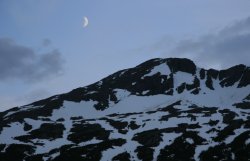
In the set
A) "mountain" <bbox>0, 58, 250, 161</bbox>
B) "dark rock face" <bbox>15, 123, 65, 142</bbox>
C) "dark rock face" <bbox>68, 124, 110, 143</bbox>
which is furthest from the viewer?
"dark rock face" <bbox>15, 123, 65, 142</bbox>

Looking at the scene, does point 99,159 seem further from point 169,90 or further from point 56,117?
point 169,90

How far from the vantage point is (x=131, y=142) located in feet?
383

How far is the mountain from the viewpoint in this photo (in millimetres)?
107938

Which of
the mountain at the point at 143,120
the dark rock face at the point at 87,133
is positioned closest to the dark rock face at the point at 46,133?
the mountain at the point at 143,120

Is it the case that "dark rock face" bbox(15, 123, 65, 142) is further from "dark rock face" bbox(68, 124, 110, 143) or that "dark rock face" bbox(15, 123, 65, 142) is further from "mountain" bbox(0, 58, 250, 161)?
"dark rock face" bbox(68, 124, 110, 143)

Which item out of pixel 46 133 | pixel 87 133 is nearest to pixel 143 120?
pixel 87 133

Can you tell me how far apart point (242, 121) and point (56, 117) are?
62070 millimetres

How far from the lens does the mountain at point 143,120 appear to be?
108 metres

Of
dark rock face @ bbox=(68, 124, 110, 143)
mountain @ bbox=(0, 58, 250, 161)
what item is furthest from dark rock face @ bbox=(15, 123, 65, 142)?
dark rock face @ bbox=(68, 124, 110, 143)

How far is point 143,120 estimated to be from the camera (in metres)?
139

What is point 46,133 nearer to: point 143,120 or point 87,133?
point 87,133

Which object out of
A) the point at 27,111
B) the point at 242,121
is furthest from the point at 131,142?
the point at 27,111

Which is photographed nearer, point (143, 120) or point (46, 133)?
point (46, 133)

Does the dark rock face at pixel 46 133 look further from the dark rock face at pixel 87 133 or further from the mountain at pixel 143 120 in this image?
the dark rock face at pixel 87 133
